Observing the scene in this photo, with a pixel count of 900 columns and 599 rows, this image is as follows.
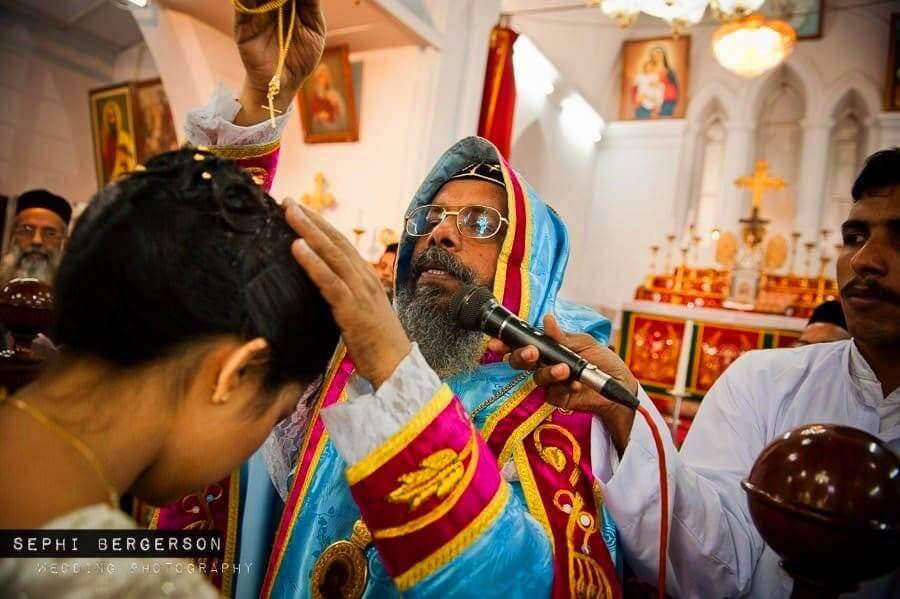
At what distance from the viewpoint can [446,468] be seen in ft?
3.65

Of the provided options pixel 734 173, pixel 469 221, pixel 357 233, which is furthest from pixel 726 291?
pixel 469 221

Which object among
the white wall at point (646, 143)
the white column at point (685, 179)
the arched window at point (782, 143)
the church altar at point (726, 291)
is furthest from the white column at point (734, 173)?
the church altar at point (726, 291)

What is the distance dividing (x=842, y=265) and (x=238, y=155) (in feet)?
5.64

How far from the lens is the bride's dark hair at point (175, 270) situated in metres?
0.84

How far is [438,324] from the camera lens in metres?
1.93

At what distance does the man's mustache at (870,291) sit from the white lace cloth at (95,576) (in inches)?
66.2

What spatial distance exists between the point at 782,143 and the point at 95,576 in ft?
Result: 43.7

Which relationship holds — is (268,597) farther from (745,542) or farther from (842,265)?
(842,265)

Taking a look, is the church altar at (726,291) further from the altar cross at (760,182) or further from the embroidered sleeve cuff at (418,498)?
the embroidered sleeve cuff at (418,498)

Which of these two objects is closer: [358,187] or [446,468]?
[446,468]

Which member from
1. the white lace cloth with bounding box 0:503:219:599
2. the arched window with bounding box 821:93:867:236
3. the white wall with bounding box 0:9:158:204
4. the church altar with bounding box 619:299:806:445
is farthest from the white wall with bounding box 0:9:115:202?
the arched window with bounding box 821:93:867:236

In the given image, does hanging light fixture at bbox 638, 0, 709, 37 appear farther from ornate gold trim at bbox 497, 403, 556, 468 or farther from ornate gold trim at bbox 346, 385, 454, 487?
ornate gold trim at bbox 346, 385, 454, 487

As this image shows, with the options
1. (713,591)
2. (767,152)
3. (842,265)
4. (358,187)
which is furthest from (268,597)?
(767,152)

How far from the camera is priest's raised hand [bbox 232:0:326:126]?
5.08ft
